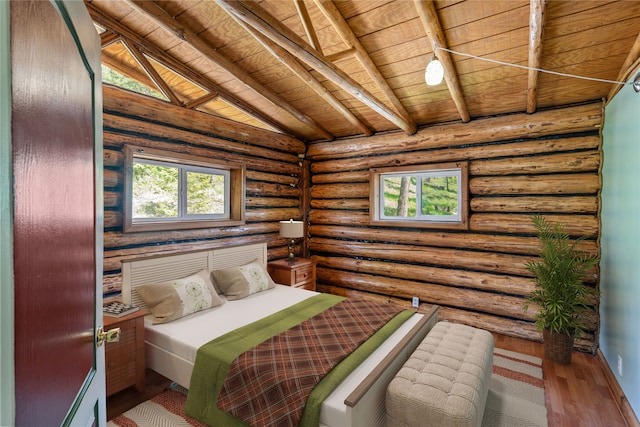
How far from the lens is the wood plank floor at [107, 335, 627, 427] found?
241 centimetres

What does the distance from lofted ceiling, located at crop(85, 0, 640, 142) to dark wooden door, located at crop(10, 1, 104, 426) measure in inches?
68.1

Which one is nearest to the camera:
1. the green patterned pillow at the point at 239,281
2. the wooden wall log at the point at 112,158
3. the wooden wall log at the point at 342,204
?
the wooden wall log at the point at 112,158

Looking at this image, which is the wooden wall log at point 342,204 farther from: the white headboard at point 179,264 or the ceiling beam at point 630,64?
the ceiling beam at point 630,64

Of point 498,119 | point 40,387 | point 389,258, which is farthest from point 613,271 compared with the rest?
point 40,387

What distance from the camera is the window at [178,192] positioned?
3369 millimetres

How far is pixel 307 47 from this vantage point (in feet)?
8.54

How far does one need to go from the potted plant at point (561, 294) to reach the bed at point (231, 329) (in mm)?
1270

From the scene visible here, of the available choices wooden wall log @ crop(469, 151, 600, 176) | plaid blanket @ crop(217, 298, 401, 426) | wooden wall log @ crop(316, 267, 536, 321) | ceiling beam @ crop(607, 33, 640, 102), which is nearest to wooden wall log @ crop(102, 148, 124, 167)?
plaid blanket @ crop(217, 298, 401, 426)

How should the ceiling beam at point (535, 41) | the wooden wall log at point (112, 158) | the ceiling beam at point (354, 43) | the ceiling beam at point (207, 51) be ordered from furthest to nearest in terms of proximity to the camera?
the wooden wall log at point (112, 158), the ceiling beam at point (207, 51), the ceiling beam at point (354, 43), the ceiling beam at point (535, 41)

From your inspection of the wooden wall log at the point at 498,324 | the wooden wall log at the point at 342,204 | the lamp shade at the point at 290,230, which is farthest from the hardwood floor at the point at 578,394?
the lamp shade at the point at 290,230

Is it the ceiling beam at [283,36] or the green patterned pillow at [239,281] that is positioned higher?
the ceiling beam at [283,36]

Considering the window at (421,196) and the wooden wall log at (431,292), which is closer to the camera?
the wooden wall log at (431,292)

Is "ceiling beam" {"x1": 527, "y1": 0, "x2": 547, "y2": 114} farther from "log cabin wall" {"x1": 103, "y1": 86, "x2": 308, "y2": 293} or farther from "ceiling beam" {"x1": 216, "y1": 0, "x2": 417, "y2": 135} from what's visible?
"log cabin wall" {"x1": 103, "y1": 86, "x2": 308, "y2": 293}

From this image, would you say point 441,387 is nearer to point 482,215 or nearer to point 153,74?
point 482,215
